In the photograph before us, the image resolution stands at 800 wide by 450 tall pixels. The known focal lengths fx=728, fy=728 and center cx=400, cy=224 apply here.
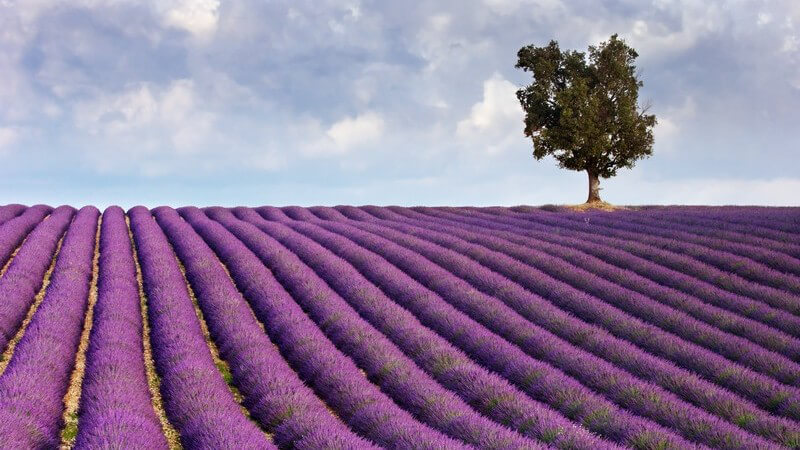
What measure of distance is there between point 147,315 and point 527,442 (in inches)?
317

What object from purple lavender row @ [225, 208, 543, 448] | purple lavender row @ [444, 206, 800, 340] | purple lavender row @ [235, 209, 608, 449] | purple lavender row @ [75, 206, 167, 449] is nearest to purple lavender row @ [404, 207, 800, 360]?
purple lavender row @ [444, 206, 800, 340]

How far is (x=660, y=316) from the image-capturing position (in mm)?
10992

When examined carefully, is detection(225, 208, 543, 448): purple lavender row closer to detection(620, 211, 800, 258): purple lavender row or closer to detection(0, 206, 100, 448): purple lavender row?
detection(0, 206, 100, 448): purple lavender row

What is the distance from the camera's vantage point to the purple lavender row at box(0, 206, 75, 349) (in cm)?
1122

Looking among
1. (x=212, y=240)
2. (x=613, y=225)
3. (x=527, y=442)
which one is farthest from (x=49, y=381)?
(x=613, y=225)

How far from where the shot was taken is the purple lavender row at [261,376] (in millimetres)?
6336

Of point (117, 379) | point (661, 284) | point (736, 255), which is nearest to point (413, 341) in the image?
point (117, 379)

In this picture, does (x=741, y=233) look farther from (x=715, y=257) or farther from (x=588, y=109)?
(x=588, y=109)

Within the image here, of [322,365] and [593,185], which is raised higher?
[593,185]

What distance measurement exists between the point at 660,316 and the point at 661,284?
7.39 feet

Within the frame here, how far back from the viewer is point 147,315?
11953 mm

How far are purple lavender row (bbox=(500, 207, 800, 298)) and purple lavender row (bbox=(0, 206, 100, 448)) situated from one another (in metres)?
10.7

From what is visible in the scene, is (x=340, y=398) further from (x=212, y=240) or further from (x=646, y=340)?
(x=212, y=240)

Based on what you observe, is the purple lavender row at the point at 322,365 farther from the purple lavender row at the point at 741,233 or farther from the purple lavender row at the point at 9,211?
the purple lavender row at the point at 9,211
